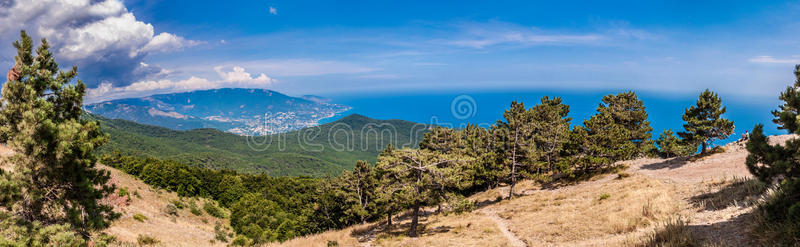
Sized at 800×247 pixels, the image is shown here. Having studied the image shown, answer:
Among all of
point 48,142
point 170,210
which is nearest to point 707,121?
point 48,142

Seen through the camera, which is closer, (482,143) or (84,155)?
(84,155)

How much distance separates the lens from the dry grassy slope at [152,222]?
24411mm

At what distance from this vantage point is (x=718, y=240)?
372 inches

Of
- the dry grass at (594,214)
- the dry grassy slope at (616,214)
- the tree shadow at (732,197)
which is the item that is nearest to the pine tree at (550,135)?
the dry grassy slope at (616,214)

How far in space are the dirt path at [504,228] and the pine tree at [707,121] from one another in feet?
70.1

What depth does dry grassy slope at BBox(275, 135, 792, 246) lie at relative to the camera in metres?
12.4

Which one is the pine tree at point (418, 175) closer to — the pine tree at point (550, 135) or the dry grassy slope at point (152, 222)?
the dry grassy slope at point (152, 222)

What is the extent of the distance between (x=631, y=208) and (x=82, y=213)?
25299mm

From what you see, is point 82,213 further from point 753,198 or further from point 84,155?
point 753,198

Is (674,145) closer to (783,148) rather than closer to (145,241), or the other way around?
(783,148)

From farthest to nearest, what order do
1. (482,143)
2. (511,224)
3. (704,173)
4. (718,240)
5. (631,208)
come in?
(482,143) < (704,173) < (511,224) < (631,208) < (718,240)

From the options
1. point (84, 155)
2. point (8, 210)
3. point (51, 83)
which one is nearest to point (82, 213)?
point (8, 210)

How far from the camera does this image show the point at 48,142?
421 inches

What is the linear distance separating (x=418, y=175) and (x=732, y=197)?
14937mm
